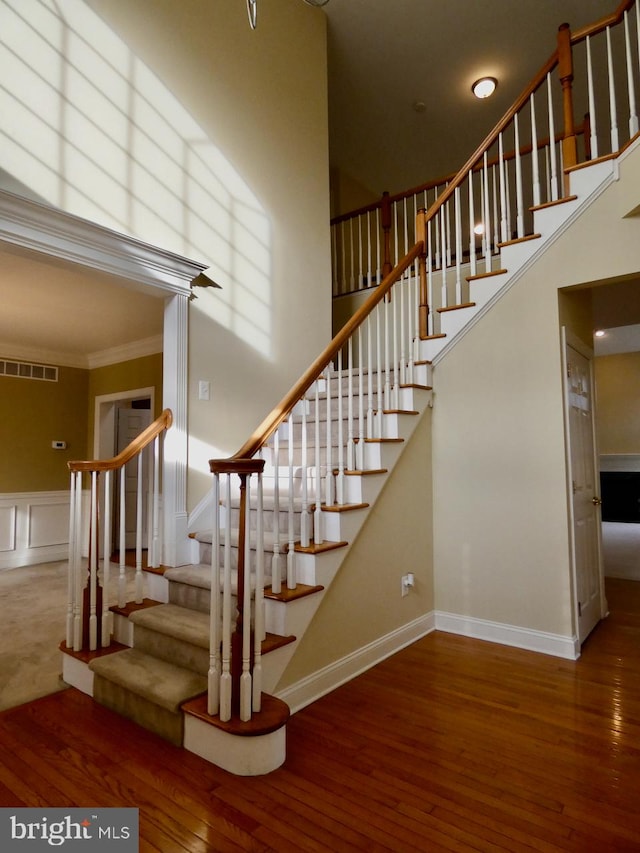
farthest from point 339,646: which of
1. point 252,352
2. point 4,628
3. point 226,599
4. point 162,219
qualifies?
point 162,219

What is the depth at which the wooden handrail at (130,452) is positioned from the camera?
8.99 ft

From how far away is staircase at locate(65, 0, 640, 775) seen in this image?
200cm

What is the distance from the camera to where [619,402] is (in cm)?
926

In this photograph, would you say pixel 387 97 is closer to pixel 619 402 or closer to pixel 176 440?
pixel 176 440

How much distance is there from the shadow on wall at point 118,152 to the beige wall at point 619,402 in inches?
308

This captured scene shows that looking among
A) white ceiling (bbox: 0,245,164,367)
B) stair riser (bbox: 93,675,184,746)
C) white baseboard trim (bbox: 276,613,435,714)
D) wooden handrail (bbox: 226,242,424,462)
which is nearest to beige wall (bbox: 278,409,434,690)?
white baseboard trim (bbox: 276,613,435,714)

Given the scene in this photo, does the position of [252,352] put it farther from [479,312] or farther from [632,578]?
[632,578]

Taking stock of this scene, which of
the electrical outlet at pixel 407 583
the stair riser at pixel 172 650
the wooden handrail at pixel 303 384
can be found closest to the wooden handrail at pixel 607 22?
the wooden handrail at pixel 303 384

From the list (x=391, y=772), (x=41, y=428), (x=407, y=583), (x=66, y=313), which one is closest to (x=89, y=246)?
(x=66, y=313)

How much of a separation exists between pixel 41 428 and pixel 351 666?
5.22 m

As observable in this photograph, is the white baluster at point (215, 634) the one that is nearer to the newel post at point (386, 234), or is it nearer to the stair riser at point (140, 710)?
the stair riser at point (140, 710)

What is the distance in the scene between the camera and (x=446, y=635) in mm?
3459

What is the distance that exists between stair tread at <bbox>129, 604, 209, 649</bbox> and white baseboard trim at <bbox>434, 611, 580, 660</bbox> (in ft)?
5.98

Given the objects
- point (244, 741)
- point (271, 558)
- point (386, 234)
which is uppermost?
point (386, 234)
